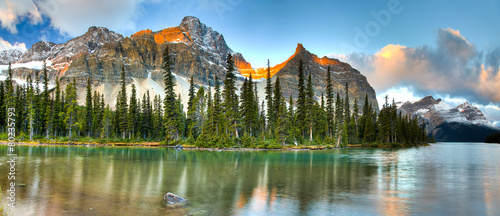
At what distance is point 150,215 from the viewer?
10.5 metres

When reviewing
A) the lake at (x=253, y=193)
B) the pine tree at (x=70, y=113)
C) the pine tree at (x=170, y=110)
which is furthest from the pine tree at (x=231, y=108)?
the pine tree at (x=70, y=113)

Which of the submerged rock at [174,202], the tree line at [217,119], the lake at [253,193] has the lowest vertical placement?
the lake at [253,193]

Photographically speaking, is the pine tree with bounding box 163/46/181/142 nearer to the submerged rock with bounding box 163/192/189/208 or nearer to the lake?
the lake

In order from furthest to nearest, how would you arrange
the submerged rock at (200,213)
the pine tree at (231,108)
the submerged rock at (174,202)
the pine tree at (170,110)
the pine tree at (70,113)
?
the pine tree at (70,113) < the pine tree at (170,110) < the pine tree at (231,108) < the submerged rock at (174,202) < the submerged rock at (200,213)

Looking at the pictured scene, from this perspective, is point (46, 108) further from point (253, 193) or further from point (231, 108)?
point (253, 193)

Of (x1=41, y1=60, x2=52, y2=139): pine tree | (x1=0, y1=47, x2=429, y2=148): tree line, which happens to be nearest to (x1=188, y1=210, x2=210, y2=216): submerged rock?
(x1=0, y1=47, x2=429, y2=148): tree line

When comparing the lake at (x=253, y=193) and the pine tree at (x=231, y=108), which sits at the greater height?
the pine tree at (x=231, y=108)

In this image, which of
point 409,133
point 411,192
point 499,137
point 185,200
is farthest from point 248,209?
point 499,137

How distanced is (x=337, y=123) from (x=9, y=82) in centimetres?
9025

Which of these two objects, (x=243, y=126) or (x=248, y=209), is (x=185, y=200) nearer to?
(x=248, y=209)

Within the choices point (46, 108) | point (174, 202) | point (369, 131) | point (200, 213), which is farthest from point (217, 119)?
point (369, 131)

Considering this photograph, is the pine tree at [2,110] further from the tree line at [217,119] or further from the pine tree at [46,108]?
the pine tree at [46,108]

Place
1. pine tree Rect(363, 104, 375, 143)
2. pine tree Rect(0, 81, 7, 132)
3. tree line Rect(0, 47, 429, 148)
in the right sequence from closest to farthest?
tree line Rect(0, 47, 429, 148), pine tree Rect(0, 81, 7, 132), pine tree Rect(363, 104, 375, 143)

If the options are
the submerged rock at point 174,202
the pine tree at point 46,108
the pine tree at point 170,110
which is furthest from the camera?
the pine tree at point 46,108
